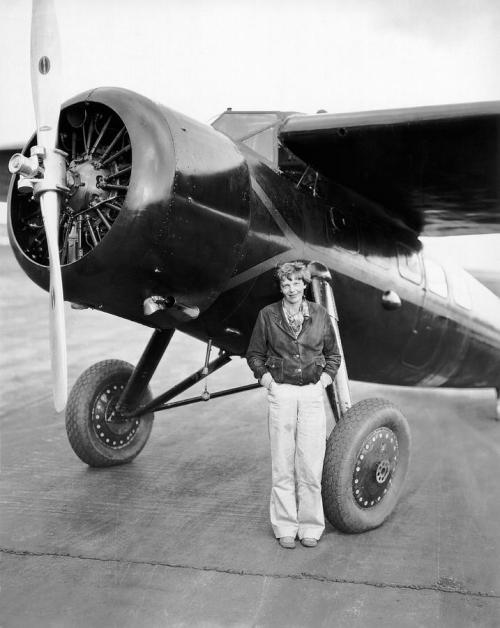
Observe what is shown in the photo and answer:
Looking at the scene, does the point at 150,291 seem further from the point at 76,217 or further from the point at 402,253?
the point at 402,253

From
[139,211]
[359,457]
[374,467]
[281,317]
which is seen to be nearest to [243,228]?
[281,317]

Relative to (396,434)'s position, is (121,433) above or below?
below

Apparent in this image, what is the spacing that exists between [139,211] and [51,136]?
62cm

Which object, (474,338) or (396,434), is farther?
(474,338)

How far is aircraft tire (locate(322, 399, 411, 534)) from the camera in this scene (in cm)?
339

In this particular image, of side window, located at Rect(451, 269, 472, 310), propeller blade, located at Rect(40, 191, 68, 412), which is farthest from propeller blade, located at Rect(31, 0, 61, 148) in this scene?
side window, located at Rect(451, 269, 472, 310)

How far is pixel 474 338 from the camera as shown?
5.87 m

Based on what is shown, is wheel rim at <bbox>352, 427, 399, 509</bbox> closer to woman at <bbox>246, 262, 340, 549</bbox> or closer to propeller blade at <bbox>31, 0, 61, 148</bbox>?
woman at <bbox>246, 262, 340, 549</bbox>

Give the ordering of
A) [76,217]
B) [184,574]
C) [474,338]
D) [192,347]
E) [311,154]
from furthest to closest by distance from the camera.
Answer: [192,347], [474,338], [311,154], [76,217], [184,574]

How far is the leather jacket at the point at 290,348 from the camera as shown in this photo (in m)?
3.33

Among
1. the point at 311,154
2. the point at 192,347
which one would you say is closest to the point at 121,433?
the point at 311,154

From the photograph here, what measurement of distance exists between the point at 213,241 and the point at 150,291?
0.43 metres

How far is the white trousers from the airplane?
103mm

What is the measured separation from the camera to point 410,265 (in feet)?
→ 16.4
